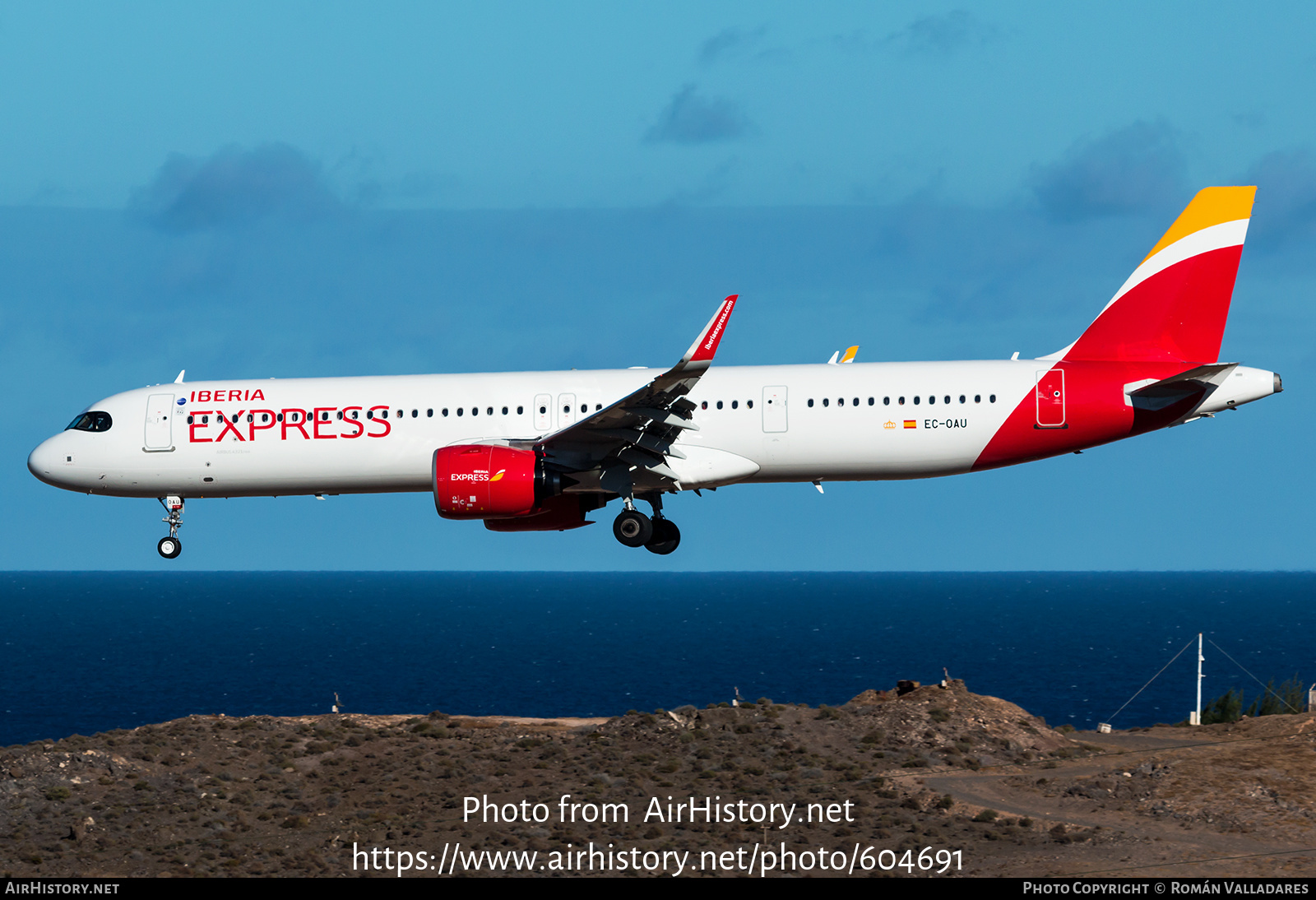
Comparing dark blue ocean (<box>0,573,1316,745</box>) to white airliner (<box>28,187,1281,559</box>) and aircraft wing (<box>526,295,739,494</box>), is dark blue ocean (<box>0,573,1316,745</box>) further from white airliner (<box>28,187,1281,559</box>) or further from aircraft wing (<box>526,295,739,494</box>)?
aircraft wing (<box>526,295,739,494</box>)

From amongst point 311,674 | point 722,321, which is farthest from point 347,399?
point 311,674

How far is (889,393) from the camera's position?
28.8 meters

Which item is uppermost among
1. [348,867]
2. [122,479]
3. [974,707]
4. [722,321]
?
[722,321]

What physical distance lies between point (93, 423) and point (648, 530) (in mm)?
14216

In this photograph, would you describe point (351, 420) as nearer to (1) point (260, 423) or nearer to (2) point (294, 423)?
(2) point (294, 423)

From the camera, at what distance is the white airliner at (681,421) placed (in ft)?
91.8

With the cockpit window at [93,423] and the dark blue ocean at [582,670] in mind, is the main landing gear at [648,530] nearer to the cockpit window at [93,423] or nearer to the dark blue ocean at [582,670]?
the cockpit window at [93,423]

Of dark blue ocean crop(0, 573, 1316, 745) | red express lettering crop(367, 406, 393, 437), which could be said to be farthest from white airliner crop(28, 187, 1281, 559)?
dark blue ocean crop(0, 573, 1316, 745)

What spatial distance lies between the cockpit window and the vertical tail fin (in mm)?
22778

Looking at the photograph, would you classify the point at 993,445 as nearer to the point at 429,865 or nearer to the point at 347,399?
the point at 347,399

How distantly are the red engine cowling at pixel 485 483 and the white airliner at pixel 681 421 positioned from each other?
39 millimetres

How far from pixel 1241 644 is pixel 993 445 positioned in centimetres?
15894

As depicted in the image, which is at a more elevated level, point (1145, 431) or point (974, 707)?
point (1145, 431)

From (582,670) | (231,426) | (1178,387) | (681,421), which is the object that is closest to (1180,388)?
(1178,387)
